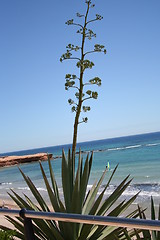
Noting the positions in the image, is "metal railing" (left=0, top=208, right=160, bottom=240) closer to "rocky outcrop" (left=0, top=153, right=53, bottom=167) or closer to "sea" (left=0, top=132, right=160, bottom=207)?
"sea" (left=0, top=132, right=160, bottom=207)

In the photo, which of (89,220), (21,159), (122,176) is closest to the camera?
(89,220)

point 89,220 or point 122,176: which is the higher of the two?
point 89,220

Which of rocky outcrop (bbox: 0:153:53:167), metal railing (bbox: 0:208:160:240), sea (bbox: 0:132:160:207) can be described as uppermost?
metal railing (bbox: 0:208:160:240)

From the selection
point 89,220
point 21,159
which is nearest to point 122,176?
→ point 89,220

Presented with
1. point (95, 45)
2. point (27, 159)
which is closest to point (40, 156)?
point (27, 159)

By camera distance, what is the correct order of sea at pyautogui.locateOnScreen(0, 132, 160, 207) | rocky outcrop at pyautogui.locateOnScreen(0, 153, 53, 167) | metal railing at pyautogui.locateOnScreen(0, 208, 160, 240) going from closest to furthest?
metal railing at pyautogui.locateOnScreen(0, 208, 160, 240) < sea at pyautogui.locateOnScreen(0, 132, 160, 207) < rocky outcrop at pyautogui.locateOnScreen(0, 153, 53, 167)

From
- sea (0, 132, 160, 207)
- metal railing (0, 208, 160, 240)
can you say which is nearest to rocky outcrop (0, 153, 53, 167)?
sea (0, 132, 160, 207)

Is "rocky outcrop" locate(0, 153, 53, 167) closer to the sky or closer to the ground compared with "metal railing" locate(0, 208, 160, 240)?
closer to the ground

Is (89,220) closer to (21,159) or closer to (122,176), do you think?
(122,176)

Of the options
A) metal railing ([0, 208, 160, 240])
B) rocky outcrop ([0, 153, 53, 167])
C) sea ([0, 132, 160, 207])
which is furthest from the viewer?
rocky outcrop ([0, 153, 53, 167])

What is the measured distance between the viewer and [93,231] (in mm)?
2924

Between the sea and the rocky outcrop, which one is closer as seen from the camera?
the sea

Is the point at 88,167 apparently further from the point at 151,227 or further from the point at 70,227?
the point at 151,227

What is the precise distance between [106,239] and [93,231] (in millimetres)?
139
